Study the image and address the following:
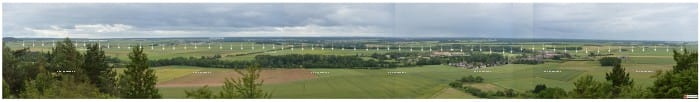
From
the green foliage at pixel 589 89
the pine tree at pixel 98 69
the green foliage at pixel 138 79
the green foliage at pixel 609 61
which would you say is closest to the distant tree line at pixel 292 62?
the green foliage at pixel 138 79

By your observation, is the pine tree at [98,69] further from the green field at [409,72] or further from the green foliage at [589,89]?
the green foliage at [589,89]

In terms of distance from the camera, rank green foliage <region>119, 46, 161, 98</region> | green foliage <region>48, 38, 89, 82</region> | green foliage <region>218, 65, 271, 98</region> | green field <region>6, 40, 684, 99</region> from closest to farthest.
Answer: green foliage <region>218, 65, 271, 98</region> < green field <region>6, 40, 684, 99</region> < green foliage <region>119, 46, 161, 98</region> < green foliage <region>48, 38, 89, 82</region>

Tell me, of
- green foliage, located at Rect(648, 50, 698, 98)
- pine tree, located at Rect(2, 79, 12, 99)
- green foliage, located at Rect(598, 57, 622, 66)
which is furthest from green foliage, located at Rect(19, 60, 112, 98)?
A: green foliage, located at Rect(648, 50, 698, 98)

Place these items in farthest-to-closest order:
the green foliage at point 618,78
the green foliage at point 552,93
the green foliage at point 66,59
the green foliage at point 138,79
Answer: the green foliage at point 66,59 → the green foliage at point 138,79 → the green foliage at point 618,78 → the green foliage at point 552,93

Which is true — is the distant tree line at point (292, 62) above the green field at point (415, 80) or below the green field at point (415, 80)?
above

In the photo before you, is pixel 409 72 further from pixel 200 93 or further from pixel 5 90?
pixel 5 90

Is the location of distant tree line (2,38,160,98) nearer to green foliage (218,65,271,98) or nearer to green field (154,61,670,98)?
green field (154,61,670,98)

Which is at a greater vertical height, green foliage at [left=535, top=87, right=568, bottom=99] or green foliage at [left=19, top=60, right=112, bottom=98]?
green foliage at [left=19, top=60, right=112, bottom=98]

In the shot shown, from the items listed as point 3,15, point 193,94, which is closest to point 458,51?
point 193,94
